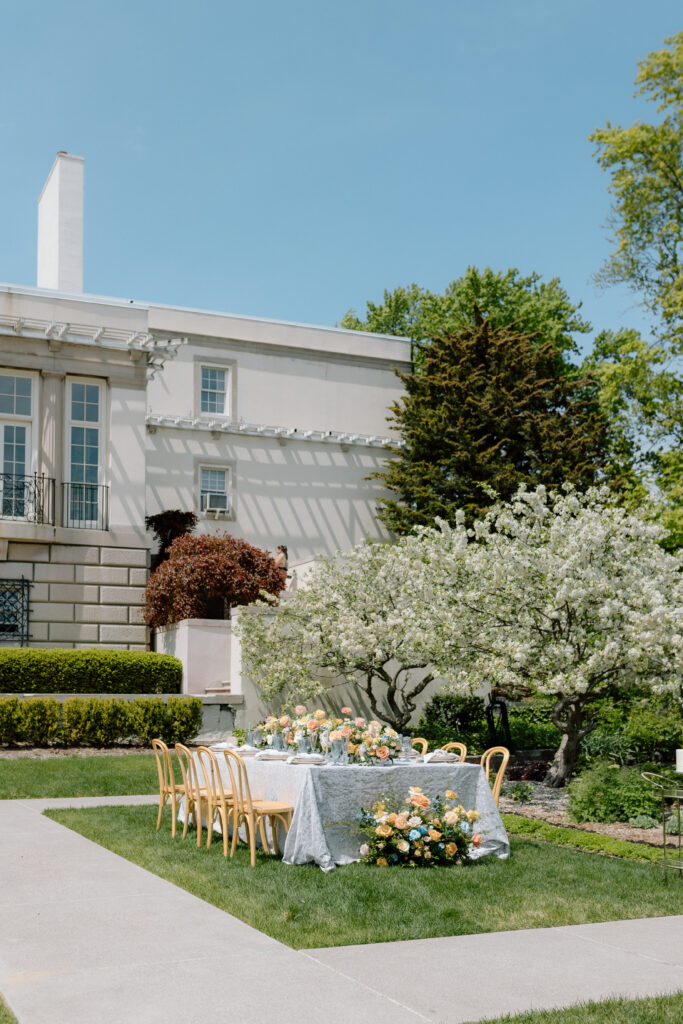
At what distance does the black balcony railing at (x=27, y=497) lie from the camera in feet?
80.9

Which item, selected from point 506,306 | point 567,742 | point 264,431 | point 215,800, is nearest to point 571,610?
point 567,742

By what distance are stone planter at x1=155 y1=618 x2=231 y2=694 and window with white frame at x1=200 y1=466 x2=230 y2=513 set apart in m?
8.59

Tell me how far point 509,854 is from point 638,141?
73.5ft

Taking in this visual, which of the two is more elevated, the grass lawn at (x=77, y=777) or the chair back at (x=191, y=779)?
the chair back at (x=191, y=779)

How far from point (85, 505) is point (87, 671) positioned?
15.9 feet

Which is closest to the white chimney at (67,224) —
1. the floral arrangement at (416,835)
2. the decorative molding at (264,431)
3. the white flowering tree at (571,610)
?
the decorative molding at (264,431)

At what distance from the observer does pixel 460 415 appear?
32844 mm

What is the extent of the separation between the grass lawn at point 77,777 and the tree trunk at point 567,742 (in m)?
5.72

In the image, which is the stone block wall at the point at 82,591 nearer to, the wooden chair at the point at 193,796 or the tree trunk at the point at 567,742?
the tree trunk at the point at 567,742

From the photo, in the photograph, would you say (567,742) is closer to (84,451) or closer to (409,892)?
(409,892)

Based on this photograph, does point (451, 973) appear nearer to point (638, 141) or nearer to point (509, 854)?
point (509, 854)

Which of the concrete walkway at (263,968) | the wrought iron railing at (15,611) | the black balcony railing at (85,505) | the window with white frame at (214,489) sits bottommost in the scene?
the concrete walkway at (263,968)

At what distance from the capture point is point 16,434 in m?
25.3

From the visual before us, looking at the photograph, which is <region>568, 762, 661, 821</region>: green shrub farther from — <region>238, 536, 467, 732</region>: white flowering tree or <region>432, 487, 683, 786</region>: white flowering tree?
<region>238, 536, 467, 732</region>: white flowering tree
